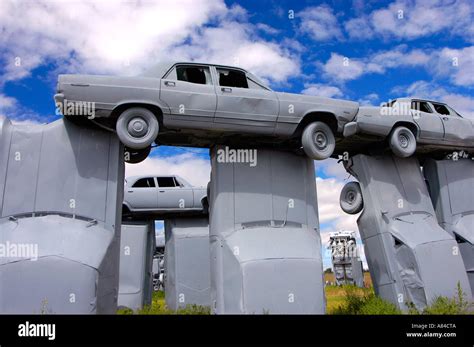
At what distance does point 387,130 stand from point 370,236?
2.45 metres

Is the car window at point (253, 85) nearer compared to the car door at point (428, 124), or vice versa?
the car window at point (253, 85)

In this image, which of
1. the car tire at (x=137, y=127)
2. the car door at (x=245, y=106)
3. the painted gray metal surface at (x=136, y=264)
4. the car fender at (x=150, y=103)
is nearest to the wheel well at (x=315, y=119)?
the car door at (x=245, y=106)

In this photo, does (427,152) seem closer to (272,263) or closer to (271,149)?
(271,149)

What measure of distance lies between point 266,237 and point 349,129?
2784 millimetres

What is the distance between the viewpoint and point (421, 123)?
10.8 meters

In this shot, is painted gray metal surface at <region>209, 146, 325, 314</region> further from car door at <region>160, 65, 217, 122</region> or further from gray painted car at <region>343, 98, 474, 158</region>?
gray painted car at <region>343, 98, 474, 158</region>

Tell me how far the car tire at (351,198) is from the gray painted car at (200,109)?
1.91 meters

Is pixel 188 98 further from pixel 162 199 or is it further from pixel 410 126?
pixel 162 199

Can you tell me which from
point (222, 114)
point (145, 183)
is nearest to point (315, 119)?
point (222, 114)

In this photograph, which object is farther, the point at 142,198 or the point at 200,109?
the point at 142,198

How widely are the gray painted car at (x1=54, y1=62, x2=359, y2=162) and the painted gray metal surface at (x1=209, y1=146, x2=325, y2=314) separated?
68cm

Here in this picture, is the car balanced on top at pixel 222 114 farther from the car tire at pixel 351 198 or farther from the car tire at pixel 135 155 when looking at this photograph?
the car tire at pixel 351 198

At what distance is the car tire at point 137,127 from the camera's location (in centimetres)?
832

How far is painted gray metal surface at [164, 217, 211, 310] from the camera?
14070 millimetres
